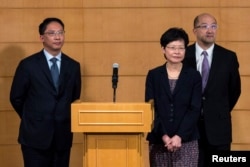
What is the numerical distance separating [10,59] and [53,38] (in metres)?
1.76

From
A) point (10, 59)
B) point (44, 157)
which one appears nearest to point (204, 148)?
point (44, 157)

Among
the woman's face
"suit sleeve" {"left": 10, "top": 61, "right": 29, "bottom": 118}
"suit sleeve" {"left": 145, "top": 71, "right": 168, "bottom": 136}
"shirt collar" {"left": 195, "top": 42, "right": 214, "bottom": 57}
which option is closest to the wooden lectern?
"suit sleeve" {"left": 145, "top": 71, "right": 168, "bottom": 136}

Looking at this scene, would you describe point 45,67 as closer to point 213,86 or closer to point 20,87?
point 20,87

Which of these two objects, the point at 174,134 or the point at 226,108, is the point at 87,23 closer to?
the point at 226,108

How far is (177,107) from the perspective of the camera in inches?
155

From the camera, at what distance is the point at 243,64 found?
6.09 m

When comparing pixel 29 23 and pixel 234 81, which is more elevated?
pixel 29 23

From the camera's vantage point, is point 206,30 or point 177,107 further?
point 206,30

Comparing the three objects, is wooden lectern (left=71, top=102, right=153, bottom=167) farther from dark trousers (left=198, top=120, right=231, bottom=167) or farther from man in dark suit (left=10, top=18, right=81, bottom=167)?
dark trousers (left=198, top=120, right=231, bottom=167)

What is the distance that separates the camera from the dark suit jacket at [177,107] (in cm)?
389

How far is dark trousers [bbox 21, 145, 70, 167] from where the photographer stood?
437cm

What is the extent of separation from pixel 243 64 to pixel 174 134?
2.45 m

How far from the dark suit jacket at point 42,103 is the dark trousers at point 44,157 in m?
0.05

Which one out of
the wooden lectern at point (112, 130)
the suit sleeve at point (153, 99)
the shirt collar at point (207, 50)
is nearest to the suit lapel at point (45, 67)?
the suit sleeve at point (153, 99)
